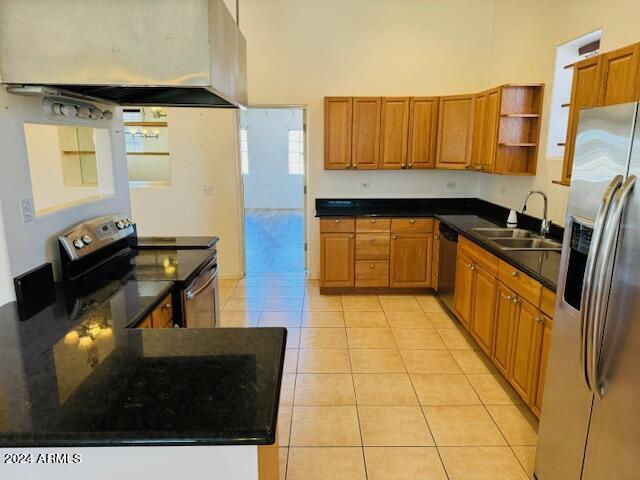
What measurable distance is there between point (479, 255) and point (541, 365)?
1.12 m

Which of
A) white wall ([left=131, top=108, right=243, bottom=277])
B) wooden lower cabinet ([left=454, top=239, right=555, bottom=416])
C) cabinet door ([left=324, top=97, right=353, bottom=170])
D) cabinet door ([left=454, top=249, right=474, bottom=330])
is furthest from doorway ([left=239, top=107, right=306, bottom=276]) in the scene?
wooden lower cabinet ([left=454, top=239, right=555, bottom=416])

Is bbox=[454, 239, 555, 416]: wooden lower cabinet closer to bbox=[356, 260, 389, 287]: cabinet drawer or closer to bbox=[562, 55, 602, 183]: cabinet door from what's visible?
bbox=[562, 55, 602, 183]: cabinet door

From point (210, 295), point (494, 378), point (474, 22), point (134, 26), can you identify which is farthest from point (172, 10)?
point (474, 22)

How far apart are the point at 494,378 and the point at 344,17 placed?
12.7ft

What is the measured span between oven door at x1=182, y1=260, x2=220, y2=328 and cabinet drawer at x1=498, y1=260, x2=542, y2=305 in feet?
6.19

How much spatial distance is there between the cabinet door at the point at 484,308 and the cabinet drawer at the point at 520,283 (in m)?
0.14

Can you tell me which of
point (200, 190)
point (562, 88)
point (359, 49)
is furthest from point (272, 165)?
point (562, 88)

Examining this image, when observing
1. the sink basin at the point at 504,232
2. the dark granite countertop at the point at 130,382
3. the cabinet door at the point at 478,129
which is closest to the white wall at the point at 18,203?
the dark granite countertop at the point at 130,382

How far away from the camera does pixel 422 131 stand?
15.4ft

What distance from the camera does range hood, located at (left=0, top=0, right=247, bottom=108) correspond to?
5.21 feet

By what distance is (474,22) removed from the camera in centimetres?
475

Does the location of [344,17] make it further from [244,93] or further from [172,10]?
[172,10]

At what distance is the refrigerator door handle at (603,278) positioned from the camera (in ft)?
4.62

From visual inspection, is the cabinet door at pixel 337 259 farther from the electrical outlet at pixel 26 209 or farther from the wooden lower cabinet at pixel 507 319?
the electrical outlet at pixel 26 209
